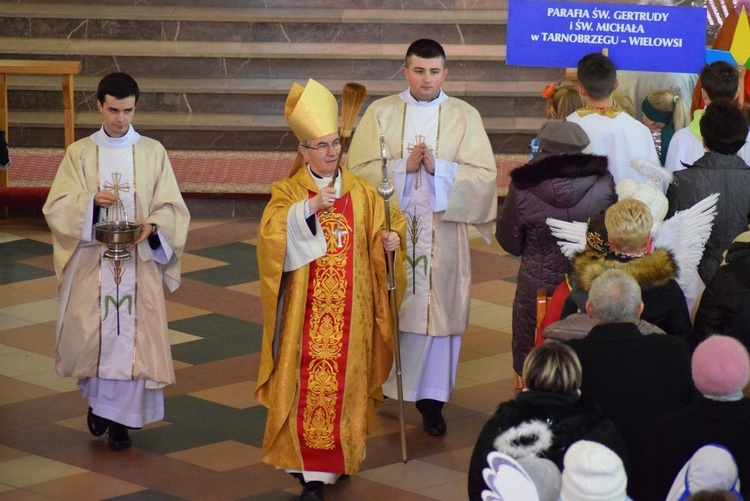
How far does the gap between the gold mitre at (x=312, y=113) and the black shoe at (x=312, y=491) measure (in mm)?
1456

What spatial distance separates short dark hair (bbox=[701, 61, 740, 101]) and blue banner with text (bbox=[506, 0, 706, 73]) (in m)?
0.07

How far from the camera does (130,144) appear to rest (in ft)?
19.4

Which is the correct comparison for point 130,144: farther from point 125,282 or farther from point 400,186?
point 400,186

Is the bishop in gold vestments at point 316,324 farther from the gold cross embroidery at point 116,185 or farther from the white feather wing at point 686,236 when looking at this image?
the white feather wing at point 686,236

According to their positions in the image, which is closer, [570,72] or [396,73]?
[570,72]

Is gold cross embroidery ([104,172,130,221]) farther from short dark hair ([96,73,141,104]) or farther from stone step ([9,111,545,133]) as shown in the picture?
stone step ([9,111,545,133])

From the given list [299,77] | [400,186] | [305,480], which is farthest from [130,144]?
[299,77]

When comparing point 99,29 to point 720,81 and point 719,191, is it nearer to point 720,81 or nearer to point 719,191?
point 720,81

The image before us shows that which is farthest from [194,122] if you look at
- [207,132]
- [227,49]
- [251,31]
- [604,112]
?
[604,112]

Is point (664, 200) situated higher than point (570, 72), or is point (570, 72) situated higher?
point (570, 72)

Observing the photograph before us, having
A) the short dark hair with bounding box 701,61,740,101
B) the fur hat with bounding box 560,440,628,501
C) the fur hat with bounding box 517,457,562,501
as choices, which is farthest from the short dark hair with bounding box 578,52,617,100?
the fur hat with bounding box 560,440,628,501

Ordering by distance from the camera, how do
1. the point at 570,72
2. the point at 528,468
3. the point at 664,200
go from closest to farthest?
the point at 528,468 → the point at 664,200 → the point at 570,72

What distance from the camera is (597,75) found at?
617 centimetres

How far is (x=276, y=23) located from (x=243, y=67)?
60 cm
